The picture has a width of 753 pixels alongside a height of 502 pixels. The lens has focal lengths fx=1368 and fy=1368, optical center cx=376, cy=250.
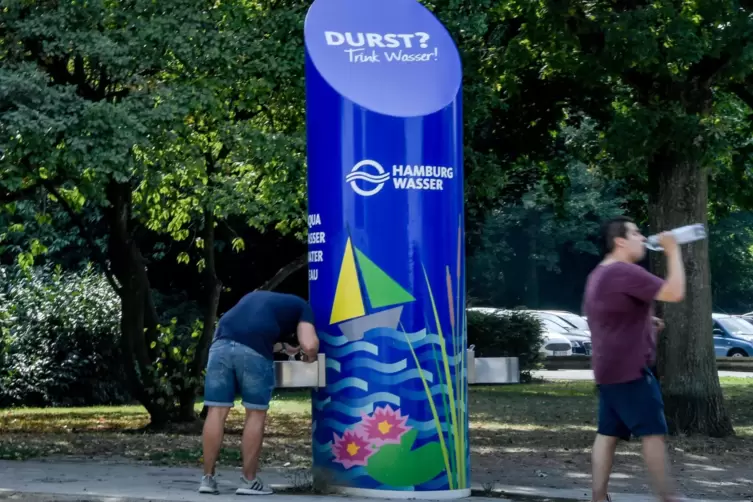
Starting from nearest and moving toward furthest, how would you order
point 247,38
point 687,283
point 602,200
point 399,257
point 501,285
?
point 399,257
point 247,38
point 687,283
point 602,200
point 501,285

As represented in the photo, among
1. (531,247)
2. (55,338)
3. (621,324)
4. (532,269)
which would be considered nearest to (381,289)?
(621,324)

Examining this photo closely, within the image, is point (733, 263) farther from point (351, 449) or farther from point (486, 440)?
point (351, 449)

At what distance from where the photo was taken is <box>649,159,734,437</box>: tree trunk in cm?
1551

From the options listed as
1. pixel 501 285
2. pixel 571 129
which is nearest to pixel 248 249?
pixel 571 129

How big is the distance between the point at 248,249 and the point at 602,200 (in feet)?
104

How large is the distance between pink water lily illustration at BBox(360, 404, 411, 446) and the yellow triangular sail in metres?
0.68

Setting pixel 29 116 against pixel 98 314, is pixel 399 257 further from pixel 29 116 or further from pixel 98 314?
pixel 98 314

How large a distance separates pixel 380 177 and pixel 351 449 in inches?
72.4

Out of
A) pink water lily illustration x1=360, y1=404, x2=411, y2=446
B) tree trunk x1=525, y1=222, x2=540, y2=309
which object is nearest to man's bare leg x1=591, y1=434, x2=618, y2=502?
pink water lily illustration x1=360, y1=404, x2=411, y2=446

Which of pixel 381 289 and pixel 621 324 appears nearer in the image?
pixel 621 324

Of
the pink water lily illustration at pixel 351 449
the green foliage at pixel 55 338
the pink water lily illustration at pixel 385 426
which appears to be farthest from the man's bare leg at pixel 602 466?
the green foliage at pixel 55 338

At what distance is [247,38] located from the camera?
1448 cm

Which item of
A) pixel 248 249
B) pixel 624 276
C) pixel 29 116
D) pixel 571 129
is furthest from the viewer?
pixel 248 249

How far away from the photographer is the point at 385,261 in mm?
9195
